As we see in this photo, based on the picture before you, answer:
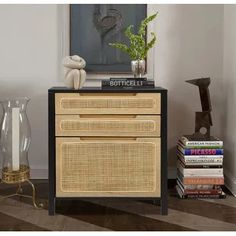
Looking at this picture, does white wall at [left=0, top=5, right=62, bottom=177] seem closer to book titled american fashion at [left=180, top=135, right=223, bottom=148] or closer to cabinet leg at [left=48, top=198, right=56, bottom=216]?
cabinet leg at [left=48, top=198, right=56, bottom=216]

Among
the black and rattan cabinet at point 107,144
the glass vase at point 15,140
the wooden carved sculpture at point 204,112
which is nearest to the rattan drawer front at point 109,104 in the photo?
the black and rattan cabinet at point 107,144

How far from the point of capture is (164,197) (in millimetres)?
2430

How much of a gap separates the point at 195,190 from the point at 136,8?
1.37 metres

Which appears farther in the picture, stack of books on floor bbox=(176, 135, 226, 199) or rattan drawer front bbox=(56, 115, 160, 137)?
stack of books on floor bbox=(176, 135, 226, 199)

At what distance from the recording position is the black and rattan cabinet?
2.40 m

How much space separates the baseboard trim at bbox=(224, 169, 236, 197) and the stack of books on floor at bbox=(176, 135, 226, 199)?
0.13m

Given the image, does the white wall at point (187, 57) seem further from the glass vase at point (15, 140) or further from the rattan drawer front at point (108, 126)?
the glass vase at point (15, 140)

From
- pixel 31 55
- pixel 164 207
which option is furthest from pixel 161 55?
pixel 164 207

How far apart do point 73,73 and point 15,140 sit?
545 millimetres

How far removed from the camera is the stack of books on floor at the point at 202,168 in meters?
2.74

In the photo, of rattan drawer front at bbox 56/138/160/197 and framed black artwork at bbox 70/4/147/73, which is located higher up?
framed black artwork at bbox 70/4/147/73

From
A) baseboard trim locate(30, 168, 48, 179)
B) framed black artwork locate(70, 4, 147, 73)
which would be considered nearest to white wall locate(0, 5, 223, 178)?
framed black artwork locate(70, 4, 147, 73)

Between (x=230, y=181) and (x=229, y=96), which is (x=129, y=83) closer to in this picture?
(x=229, y=96)

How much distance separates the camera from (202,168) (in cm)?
275
